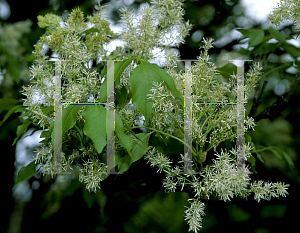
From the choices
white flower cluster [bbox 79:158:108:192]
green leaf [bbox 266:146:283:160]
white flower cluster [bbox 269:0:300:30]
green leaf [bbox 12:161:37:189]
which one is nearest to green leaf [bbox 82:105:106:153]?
white flower cluster [bbox 79:158:108:192]

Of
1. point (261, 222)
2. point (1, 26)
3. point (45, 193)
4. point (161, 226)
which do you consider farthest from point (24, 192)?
point (261, 222)

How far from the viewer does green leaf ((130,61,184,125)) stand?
1.50 ft

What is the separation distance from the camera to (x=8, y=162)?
1044mm

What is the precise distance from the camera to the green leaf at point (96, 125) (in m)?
0.41

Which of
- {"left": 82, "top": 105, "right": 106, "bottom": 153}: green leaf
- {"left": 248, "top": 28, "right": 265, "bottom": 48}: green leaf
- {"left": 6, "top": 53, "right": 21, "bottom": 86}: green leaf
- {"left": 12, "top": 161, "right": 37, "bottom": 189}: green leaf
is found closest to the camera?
{"left": 82, "top": 105, "right": 106, "bottom": 153}: green leaf

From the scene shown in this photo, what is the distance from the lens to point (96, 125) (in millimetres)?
419

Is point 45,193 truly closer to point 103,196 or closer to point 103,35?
point 103,196

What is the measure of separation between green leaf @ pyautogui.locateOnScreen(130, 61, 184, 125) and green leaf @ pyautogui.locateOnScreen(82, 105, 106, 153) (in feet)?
0.21

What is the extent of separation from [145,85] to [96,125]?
4.7 inches

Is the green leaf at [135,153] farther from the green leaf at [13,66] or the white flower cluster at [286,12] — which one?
the green leaf at [13,66]

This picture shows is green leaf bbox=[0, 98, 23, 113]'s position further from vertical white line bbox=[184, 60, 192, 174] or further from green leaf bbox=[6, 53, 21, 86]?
vertical white line bbox=[184, 60, 192, 174]

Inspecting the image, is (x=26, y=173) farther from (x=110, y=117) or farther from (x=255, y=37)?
(x=255, y=37)

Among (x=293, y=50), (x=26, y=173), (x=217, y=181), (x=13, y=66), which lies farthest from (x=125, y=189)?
(x=293, y=50)

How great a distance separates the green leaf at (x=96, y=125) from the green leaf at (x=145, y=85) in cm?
6
